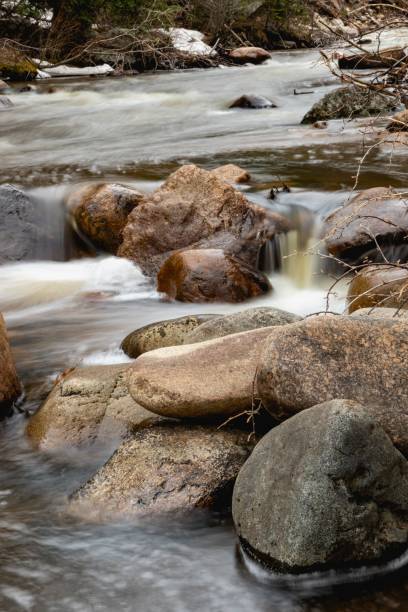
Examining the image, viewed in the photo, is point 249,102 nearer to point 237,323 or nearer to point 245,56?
point 245,56

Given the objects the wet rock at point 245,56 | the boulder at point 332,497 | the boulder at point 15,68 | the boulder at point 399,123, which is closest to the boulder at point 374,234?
the boulder at point 399,123

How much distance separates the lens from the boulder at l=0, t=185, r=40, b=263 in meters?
7.82

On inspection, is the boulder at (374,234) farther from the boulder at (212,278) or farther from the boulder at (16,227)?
the boulder at (16,227)

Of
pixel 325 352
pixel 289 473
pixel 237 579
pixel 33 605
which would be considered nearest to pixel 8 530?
pixel 33 605

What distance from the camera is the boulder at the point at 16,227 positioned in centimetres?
782

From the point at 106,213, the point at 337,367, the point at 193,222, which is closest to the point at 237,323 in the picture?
the point at 337,367

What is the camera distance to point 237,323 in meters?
4.34

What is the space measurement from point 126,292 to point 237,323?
260 cm

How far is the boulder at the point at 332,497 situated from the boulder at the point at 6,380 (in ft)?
6.65

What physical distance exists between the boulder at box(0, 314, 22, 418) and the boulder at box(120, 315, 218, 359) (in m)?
0.84

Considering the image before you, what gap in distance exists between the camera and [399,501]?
2922 mm

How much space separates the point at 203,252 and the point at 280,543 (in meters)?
3.67

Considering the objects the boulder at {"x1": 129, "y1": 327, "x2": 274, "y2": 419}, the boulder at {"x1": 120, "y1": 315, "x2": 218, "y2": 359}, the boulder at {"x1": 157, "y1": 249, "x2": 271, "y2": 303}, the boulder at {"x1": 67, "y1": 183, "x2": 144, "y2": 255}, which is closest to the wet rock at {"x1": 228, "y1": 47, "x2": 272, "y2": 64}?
the boulder at {"x1": 67, "y1": 183, "x2": 144, "y2": 255}

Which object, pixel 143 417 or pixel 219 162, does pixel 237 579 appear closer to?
pixel 143 417
